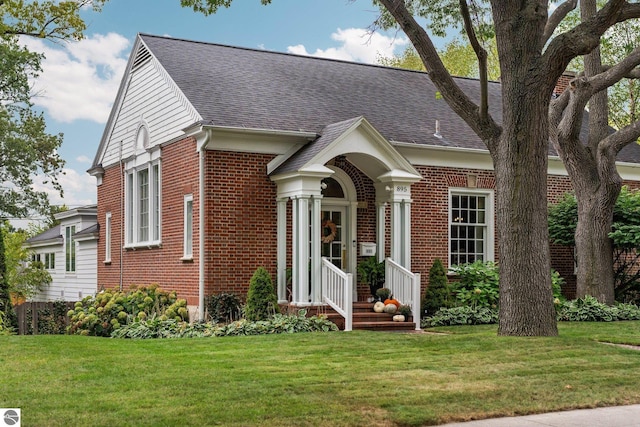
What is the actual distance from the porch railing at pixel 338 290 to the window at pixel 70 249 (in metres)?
13.8

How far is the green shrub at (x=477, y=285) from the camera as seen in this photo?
18.7m

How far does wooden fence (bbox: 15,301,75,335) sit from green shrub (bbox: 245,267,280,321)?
552 cm

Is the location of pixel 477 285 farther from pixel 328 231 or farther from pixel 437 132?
pixel 437 132

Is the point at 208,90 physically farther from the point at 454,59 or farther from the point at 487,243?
the point at 454,59

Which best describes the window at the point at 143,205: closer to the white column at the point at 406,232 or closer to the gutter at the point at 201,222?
the gutter at the point at 201,222

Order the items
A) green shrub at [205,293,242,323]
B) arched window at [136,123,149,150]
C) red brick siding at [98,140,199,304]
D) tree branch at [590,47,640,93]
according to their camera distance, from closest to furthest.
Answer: green shrub at [205,293,242,323] < tree branch at [590,47,640,93] < red brick siding at [98,140,199,304] < arched window at [136,123,149,150]

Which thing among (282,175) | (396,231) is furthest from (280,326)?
(396,231)

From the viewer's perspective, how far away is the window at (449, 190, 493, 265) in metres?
20.0

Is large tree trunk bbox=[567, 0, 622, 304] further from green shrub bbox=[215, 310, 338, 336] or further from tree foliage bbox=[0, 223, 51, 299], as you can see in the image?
tree foliage bbox=[0, 223, 51, 299]

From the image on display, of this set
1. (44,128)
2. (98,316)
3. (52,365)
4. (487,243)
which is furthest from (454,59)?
(52,365)

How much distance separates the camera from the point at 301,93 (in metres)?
19.9

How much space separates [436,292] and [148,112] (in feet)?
27.8

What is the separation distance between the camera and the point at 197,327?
602 inches

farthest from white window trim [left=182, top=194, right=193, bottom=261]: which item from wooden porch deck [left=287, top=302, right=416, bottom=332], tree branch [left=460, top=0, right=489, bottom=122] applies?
tree branch [left=460, top=0, right=489, bottom=122]
